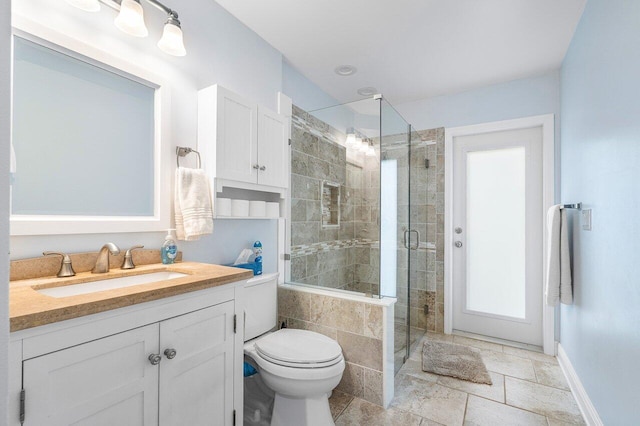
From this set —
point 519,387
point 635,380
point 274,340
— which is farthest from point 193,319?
point 519,387

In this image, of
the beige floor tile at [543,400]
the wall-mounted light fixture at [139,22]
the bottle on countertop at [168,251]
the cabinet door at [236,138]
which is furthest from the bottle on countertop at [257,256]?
the beige floor tile at [543,400]

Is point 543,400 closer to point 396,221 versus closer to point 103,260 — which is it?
point 396,221

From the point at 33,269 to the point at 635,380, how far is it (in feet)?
7.65

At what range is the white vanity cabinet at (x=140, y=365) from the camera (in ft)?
2.67

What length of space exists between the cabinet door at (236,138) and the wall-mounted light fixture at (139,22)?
0.29 m

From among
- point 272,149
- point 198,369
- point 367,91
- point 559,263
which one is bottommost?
point 198,369

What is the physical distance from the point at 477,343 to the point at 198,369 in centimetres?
263

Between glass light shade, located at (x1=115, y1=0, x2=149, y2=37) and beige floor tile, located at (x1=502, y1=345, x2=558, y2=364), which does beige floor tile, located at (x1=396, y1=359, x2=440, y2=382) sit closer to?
beige floor tile, located at (x1=502, y1=345, x2=558, y2=364)

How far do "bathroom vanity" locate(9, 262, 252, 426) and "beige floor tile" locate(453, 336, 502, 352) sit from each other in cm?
228

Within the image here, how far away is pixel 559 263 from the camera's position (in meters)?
2.16

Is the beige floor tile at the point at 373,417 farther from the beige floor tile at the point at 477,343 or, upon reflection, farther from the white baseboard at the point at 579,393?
the beige floor tile at the point at 477,343

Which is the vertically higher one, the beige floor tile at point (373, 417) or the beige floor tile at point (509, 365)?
the beige floor tile at point (373, 417)

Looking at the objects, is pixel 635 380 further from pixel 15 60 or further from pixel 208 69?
pixel 15 60

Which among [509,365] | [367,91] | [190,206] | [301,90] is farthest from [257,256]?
[509,365]
